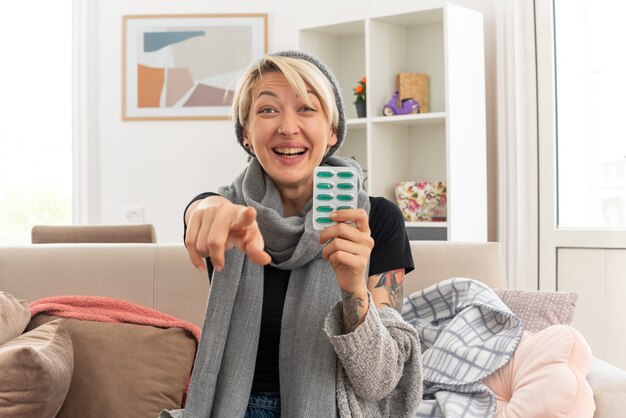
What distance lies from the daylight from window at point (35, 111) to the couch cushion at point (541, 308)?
9.98 feet

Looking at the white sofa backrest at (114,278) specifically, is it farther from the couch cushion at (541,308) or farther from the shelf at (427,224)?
the shelf at (427,224)

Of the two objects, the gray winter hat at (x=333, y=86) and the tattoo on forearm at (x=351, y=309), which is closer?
the tattoo on forearm at (x=351, y=309)

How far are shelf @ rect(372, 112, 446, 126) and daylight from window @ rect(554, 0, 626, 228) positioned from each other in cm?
56

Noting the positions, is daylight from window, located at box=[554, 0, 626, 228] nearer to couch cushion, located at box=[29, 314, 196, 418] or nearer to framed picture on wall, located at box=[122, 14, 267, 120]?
framed picture on wall, located at box=[122, 14, 267, 120]

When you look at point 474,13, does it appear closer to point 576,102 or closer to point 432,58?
point 432,58

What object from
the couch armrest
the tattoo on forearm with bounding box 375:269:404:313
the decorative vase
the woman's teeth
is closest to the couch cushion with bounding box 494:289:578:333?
the couch armrest

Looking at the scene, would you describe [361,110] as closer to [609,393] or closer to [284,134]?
[609,393]

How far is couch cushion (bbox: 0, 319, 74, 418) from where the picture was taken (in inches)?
65.1

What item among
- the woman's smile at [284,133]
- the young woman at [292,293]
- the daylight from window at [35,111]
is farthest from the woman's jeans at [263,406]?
the daylight from window at [35,111]

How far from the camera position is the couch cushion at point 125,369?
188cm

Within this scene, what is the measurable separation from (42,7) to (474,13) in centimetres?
236

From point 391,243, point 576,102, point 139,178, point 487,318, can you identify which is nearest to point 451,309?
point 487,318

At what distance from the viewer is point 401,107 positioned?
12.1ft

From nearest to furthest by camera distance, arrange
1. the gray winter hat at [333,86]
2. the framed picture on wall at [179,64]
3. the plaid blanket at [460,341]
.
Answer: the gray winter hat at [333,86], the plaid blanket at [460,341], the framed picture on wall at [179,64]
